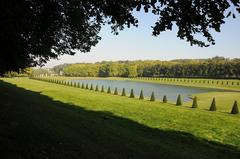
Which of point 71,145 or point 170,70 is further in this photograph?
point 170,70

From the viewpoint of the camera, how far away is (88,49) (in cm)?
1962

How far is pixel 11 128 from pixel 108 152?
8.66ft

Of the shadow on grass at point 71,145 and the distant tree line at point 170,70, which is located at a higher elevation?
the distant tree line at point 170,70

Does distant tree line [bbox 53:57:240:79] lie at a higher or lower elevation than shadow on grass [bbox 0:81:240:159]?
higher

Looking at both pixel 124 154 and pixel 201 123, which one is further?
pixel 201 123

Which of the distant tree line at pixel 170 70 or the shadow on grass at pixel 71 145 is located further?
the distant tree line at pixel 170 70

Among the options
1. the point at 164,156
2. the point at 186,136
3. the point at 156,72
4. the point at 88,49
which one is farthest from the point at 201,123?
the point at 156,72

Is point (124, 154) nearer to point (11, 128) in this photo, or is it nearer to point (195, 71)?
point (11, 128)

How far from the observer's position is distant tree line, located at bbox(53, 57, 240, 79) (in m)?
124

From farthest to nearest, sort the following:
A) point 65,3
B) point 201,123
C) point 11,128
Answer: point 201,123, point 65,3, point 11,128

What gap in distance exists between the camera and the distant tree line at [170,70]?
124062 mm

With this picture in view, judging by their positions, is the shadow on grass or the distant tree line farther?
the distant tree line

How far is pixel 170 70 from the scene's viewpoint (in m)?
152

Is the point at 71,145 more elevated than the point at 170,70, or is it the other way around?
the point at 170,70
